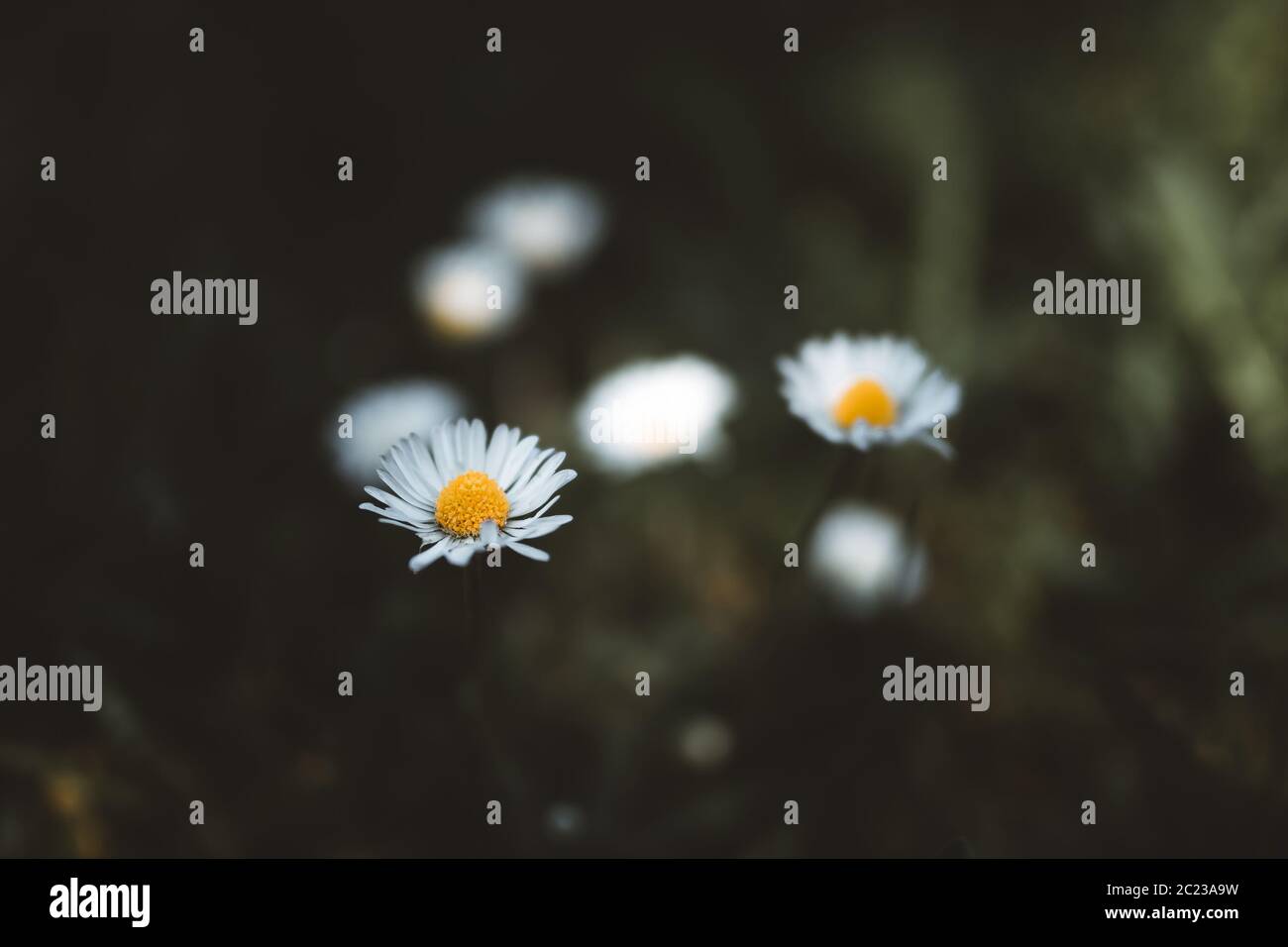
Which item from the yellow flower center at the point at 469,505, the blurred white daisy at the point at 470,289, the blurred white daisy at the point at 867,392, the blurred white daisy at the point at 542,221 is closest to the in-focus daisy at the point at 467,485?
the yellow flower center at the point at 469,505

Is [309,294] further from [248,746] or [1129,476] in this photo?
[1129,476]

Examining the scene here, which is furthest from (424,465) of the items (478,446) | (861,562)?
(861,562)

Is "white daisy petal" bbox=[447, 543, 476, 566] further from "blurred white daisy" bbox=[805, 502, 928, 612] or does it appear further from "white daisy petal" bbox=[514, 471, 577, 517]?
"blurred white daisy" bbox=[805, 502, 928, 612]

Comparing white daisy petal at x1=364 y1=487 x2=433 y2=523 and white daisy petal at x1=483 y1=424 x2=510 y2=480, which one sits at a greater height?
white daisy petal at x1=483 y1=424 x2=510 y2=480

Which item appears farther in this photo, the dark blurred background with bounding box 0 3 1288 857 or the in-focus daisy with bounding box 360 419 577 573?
the dark blurred background with bounding box 0 3 1288 857

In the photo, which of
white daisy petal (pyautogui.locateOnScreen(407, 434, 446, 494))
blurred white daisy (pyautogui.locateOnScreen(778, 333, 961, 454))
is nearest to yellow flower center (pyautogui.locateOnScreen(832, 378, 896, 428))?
blurred white daisy (pyautogui.locateOnScreen(778, 333, 961, 454))
